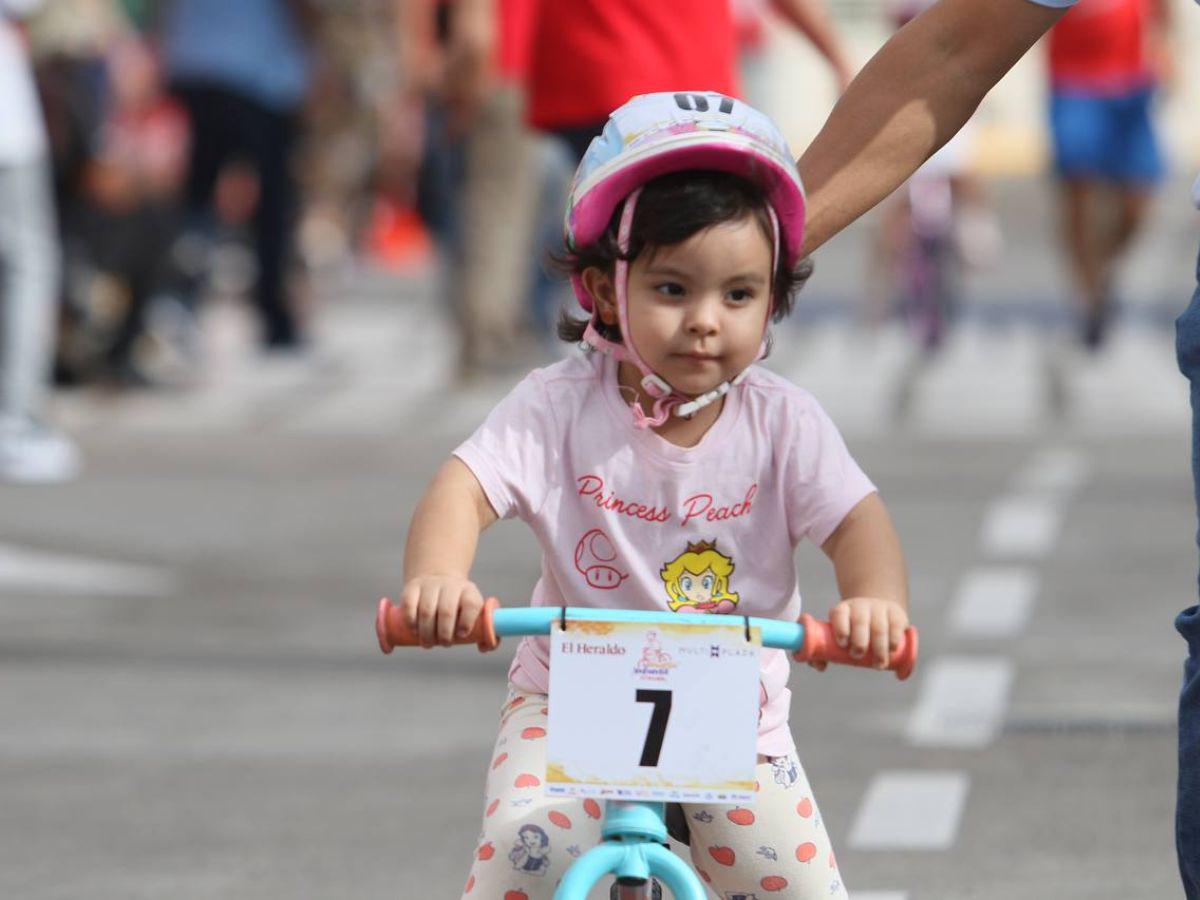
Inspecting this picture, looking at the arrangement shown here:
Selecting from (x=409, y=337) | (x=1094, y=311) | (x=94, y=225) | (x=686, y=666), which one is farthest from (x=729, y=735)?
(x=409, y=337)

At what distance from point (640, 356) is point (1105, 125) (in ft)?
38.8

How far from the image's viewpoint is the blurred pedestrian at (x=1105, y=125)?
49.6 feet

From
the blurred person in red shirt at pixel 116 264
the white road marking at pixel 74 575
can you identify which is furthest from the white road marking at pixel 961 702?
the blurred person in red shirt at pixel 116 264

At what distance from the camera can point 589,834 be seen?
3.72m

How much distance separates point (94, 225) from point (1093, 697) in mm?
7464

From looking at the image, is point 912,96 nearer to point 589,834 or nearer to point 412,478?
point 589,834

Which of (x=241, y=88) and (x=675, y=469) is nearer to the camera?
(x=675, y=469)

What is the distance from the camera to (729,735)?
3.49 meters

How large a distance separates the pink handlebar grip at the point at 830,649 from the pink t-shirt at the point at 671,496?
368 millimetres

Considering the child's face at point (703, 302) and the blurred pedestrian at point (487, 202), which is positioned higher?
the blurred pedestrian at point (487, 202)

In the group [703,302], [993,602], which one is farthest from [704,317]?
[993,602]

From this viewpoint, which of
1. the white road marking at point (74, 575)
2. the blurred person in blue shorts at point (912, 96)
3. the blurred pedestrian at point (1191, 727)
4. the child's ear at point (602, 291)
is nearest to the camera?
the child's ear at point (602, 291)

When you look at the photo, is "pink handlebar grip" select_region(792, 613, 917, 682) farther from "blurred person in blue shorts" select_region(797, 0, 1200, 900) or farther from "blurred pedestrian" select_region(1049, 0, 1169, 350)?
"blurred pedestrian" select_region(1049, 0, 1169, 350)

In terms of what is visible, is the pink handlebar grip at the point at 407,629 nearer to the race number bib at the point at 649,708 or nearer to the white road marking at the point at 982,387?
the race number bib at the point at 649,708
